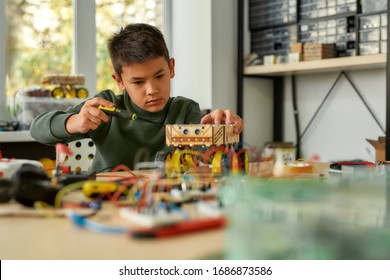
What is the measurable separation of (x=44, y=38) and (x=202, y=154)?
1794mm

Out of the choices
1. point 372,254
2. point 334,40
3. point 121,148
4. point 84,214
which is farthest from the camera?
point 334,40

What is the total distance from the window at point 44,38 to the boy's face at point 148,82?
1.24m

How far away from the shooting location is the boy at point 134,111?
1.27m

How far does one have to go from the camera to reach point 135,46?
4.30 feet

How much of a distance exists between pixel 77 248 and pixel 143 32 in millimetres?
977

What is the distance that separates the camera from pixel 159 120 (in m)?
1.47

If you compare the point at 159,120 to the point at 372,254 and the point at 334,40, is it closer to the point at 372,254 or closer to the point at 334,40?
the point at 372,254

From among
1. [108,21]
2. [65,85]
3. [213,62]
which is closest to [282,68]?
[213,62]

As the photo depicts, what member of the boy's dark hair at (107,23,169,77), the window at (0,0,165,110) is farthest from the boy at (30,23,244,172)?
the window at (0,0,165,110)

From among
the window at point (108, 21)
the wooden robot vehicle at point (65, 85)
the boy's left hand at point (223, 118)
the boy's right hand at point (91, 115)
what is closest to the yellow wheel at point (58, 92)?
the wooden robot vehicle at point (65, 85)

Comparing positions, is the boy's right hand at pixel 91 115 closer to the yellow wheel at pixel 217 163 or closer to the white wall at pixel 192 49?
the yellow wheel at pixel 217 163

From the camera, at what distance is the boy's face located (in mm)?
1288

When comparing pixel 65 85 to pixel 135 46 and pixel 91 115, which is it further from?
pixel 91 115
